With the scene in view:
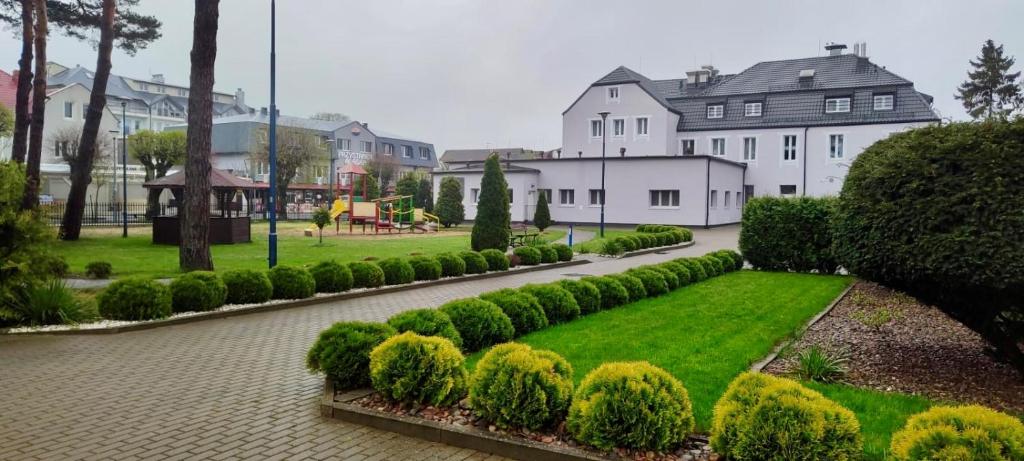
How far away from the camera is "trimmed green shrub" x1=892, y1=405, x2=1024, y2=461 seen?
352 cm

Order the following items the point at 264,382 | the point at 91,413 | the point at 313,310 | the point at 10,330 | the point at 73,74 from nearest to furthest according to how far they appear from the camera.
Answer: the point at 91,413
the point at 264,382
the point at 10,330
the point at 313,310
the point at 73,74

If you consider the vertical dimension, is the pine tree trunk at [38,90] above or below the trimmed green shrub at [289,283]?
above

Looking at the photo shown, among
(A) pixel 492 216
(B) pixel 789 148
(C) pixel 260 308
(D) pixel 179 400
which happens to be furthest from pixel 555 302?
(B) pixel 789 148

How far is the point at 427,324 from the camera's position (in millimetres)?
7086

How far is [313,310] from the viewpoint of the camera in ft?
37.0

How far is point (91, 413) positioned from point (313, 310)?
5.56 metres

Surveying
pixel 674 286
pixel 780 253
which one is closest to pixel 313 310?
pixel 674 286

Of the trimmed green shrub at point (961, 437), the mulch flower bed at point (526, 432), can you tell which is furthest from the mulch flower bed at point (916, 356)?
the mulch flower bed at point (526, 432)

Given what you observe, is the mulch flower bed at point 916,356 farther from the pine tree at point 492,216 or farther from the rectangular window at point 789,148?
the rectangular window at point 789,148

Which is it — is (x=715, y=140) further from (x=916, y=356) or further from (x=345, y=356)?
(x=345, y=356)

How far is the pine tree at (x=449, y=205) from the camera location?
3984 centimetres

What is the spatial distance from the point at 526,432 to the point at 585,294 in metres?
5.69

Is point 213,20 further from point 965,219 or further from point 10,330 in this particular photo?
point 965,219

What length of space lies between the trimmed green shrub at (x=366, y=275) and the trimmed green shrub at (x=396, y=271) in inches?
12.6
